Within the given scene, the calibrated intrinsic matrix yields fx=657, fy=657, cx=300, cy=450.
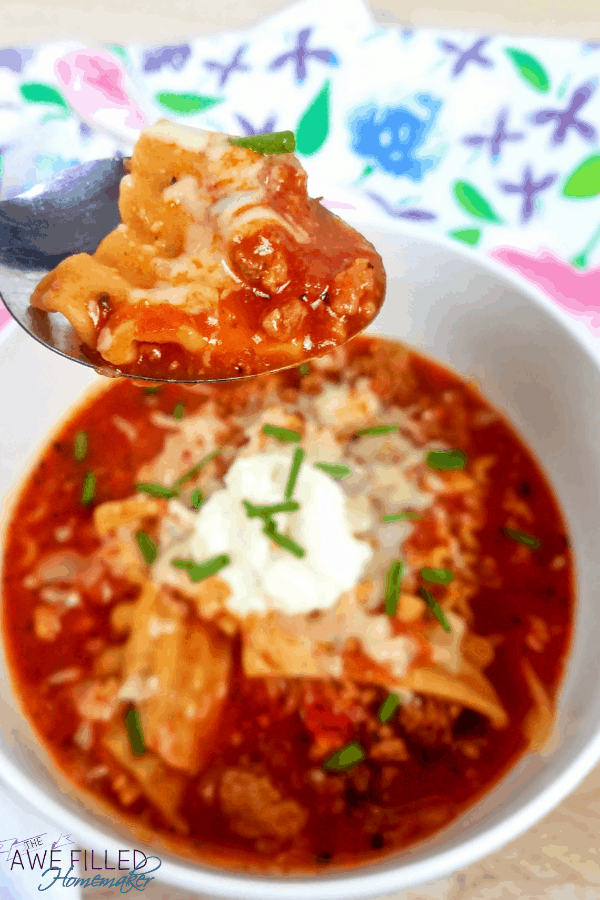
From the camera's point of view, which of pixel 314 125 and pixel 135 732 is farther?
pixel 314 125

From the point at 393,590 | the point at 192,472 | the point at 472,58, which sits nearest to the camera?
the point at 393,590

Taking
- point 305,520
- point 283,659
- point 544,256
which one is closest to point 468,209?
point 544,256

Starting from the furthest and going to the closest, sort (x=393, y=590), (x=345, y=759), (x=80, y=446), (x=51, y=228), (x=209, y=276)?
(x=80, y=446)
(x=393, y=590)
(x=345, y=759)
(x=51, y=228)
(x=209, y=276)

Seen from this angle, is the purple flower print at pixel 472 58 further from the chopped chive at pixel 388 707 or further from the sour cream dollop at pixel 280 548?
the chopped chive at pixel 388 707

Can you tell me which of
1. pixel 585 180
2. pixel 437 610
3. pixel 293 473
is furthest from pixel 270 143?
pixel 585 180

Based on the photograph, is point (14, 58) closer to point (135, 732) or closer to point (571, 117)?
point (571, 117)

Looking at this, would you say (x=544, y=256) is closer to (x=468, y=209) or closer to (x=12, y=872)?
(x=468, y=209)

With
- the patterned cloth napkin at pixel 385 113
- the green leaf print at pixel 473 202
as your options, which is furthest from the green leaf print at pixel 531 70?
the green leaf print at pixel 473 202
